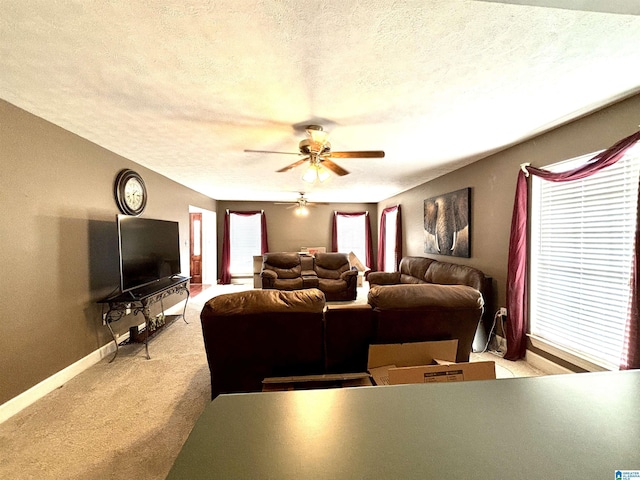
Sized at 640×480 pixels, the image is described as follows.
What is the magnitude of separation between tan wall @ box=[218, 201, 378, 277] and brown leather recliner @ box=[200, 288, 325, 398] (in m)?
5.63

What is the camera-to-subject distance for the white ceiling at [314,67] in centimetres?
120

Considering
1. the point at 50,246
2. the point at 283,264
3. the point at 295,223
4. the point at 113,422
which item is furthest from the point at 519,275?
the point at 295,223

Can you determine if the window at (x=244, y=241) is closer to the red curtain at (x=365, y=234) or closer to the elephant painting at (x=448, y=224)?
the red curtain at (x=365, y=234)

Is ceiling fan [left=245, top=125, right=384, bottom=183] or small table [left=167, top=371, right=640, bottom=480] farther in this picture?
ceiling fan [left=245, top=125, right=384, bottom=183]

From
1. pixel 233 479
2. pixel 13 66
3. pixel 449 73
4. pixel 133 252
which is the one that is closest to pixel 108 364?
pixel 133 252

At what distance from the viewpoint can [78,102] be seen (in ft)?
6.42

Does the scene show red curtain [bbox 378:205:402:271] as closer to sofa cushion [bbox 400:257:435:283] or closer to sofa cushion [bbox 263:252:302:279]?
sofa cushion [bbox 400:257:435:283]

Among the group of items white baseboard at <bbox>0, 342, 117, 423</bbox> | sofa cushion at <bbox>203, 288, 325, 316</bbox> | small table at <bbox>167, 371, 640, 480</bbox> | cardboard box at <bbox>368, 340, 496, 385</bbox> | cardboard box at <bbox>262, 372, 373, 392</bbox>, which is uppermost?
small table at <bbox>167, 371, 640, 480</bbox>

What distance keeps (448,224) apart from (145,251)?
429 centimetres

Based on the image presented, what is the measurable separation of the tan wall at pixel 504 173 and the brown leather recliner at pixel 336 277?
1.71 meters

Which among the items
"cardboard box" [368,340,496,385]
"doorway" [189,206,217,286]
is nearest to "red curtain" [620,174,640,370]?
"cardboard box" [368,340,496,385]

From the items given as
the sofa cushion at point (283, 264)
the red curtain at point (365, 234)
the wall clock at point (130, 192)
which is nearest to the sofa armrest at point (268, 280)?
the sofa cushion at point (283, 264)

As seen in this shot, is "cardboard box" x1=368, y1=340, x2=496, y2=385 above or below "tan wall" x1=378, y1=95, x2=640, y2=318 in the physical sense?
below

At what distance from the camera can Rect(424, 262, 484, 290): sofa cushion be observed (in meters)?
3.08
